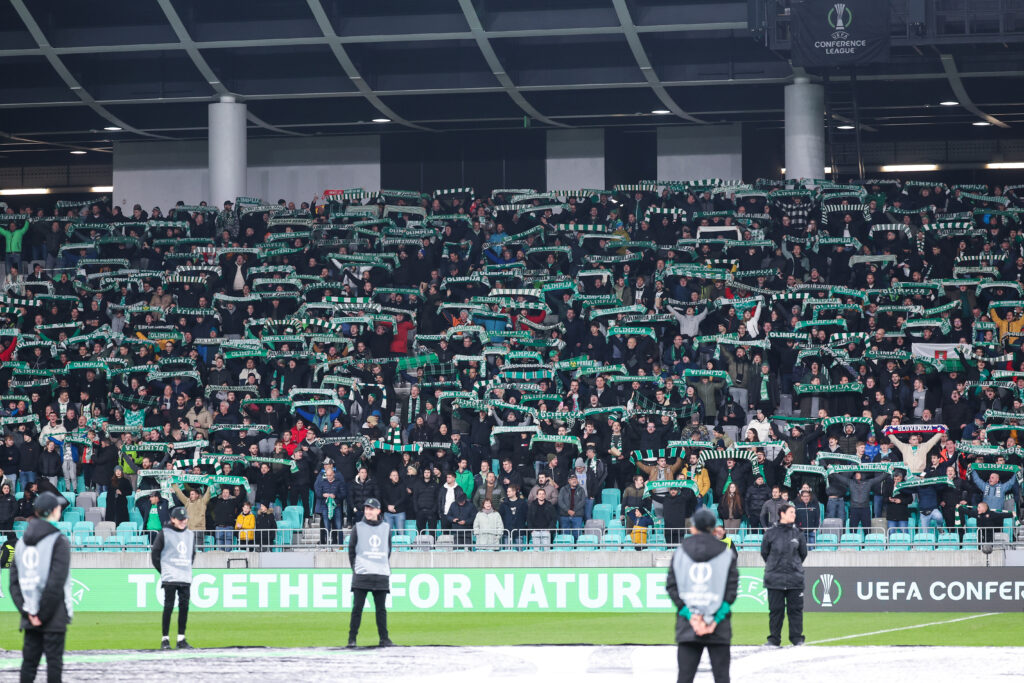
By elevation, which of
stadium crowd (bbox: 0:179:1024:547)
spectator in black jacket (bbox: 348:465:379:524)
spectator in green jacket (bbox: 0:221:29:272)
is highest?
spectator in green jacket (bbox: 0:221:29:272)

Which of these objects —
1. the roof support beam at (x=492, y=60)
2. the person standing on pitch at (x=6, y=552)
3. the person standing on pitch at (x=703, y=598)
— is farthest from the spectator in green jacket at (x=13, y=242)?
the person standing on pitch at (x=703, y=598)

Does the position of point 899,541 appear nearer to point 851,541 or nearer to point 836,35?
point 851,541

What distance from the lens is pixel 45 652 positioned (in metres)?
12.8

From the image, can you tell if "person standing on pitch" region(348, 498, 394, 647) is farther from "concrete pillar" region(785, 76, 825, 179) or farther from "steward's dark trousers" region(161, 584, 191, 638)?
"concrete pillar" region(785, 76, 825, 179)

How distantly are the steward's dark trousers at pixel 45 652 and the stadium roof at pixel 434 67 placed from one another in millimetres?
28599

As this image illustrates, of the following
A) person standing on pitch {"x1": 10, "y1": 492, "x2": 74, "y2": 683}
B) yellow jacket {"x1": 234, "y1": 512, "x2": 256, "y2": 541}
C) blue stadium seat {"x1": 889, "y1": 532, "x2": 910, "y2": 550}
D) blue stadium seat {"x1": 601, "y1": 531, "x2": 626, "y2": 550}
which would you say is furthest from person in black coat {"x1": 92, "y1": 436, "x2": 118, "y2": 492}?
person standing on pitch {"x1": 10, "y1": 492, "x2": 74, "y2": 683}

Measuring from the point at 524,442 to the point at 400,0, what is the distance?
17582 millimetres

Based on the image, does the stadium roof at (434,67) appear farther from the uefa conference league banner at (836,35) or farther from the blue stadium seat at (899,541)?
the blue stadium seat at (899,541)

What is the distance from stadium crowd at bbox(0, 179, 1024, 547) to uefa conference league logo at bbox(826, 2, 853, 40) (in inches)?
151

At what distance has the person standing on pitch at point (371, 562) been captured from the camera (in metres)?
17.6

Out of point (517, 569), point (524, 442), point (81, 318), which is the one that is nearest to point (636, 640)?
point (517, 569)

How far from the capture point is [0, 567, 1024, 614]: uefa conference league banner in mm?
23094

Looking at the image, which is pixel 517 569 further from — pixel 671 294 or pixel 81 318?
pixel 81 318

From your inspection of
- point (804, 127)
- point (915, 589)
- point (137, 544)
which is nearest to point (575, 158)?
point (804, 127)
